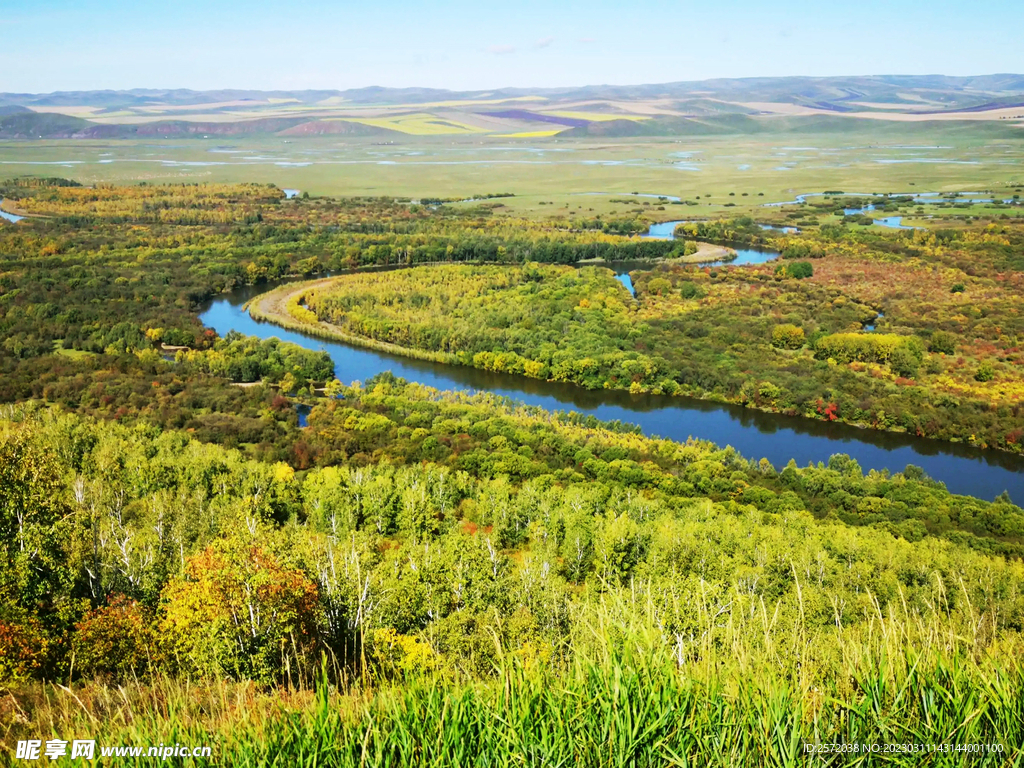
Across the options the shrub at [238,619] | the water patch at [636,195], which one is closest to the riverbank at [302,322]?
the shrub at [238,619]

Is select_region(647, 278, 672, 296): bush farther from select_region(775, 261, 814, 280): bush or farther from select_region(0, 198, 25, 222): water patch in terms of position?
select_region(0, 198, 25, 222): water patch

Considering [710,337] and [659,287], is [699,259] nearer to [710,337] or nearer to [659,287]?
[659,287]

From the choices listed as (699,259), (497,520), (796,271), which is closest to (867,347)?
(796,271)

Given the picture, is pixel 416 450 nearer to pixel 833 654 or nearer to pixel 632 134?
pixel 833 654

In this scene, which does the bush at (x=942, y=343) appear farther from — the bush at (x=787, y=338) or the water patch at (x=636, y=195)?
the water patch at (x=636, y=195)

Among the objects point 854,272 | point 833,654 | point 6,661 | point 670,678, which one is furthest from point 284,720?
point 854,272

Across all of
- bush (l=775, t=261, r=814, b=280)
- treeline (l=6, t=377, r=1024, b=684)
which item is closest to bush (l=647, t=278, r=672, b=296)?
bush (l=775, t=261, r=814, b=280)
